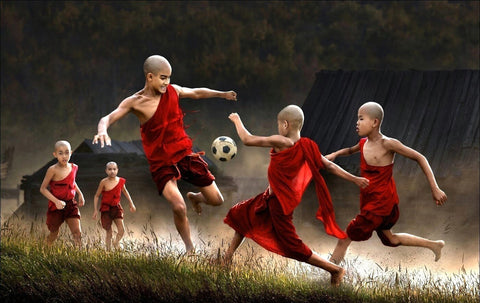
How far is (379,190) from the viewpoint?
25.3ft

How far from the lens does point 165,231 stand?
46.3 feet

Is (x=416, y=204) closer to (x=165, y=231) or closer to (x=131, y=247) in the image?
(x=165, y=231)

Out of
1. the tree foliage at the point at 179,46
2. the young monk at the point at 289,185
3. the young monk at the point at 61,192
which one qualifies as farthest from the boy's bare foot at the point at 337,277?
the tree foliage at the point at 179,46

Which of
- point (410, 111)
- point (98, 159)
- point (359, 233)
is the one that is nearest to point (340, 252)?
point (359, 233)

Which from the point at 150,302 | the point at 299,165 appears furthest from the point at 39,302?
the point at 299,165

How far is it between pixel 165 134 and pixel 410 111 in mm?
7073

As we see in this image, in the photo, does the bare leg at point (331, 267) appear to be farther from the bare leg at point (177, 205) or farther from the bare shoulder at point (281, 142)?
the bare leg at point (177, 205)

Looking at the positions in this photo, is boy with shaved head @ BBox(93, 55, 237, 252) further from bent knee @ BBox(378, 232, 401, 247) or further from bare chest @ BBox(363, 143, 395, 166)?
bent knee @ BBox(378, 232, 401, 247)

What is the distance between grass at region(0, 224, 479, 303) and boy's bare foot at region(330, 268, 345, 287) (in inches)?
3.2

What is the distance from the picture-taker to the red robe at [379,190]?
25.2 ft

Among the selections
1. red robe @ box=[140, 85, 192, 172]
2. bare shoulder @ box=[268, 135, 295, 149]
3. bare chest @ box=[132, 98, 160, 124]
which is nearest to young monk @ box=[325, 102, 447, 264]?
bare shoulder @ box=[268, 135, 295, 149]

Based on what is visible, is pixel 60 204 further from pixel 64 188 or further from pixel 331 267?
pixel 331 267

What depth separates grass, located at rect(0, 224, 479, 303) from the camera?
7.30 m

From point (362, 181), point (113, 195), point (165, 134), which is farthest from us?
point (113, 195)
